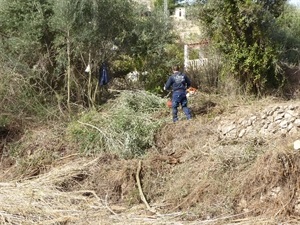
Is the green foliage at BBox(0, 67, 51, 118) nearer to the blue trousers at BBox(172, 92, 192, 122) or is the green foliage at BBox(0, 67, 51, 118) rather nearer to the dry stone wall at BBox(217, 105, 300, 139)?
the blue trousers at BBox(172, 92, 192, 122)

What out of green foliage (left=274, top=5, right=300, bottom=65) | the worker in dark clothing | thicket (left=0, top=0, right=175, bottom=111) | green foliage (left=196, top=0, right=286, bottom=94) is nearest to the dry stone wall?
the worker in dark clothing

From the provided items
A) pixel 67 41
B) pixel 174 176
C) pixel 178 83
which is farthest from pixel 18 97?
pixel 174 176

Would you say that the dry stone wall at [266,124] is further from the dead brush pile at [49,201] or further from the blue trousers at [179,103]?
the dead brush pile at [49,201]

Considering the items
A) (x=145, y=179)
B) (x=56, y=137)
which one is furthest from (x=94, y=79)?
(x=145, y=179)

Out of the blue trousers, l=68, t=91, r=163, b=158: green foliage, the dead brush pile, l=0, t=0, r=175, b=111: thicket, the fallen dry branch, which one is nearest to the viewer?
the dead brush pile

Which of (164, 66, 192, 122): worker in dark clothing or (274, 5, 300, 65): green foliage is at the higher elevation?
(274, 5, 300, 65): green foliage

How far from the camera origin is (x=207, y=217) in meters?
7.10

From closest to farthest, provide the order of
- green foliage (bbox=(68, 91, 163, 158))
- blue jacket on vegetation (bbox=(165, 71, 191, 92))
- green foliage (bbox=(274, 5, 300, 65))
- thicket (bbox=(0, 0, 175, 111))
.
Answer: green foliage (bbox=(68, 91, 163, 158)) < blue jacket on vegetation (bbox=(165, 71, 191, 92)) < thicket (bbox=(0, 0, 175, 111)) < green foliage (bbox=(274, 5, 300, 65))

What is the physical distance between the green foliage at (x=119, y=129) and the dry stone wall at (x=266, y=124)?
160cm

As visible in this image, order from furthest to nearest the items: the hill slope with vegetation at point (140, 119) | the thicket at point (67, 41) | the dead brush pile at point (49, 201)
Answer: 1. the thicket at point (67, 41)
2. the hill slope with vegetation at point (140, 119)
3. the dead brush pile at point (49, 201)

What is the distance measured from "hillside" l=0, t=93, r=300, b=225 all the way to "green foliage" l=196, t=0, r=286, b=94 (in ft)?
5.00

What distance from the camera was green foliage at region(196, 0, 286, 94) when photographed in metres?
12.2

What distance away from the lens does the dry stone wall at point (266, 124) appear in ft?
30.8

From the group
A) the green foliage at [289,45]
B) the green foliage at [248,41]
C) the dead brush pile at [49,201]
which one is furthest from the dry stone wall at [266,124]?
the green foliage at [289,45]
